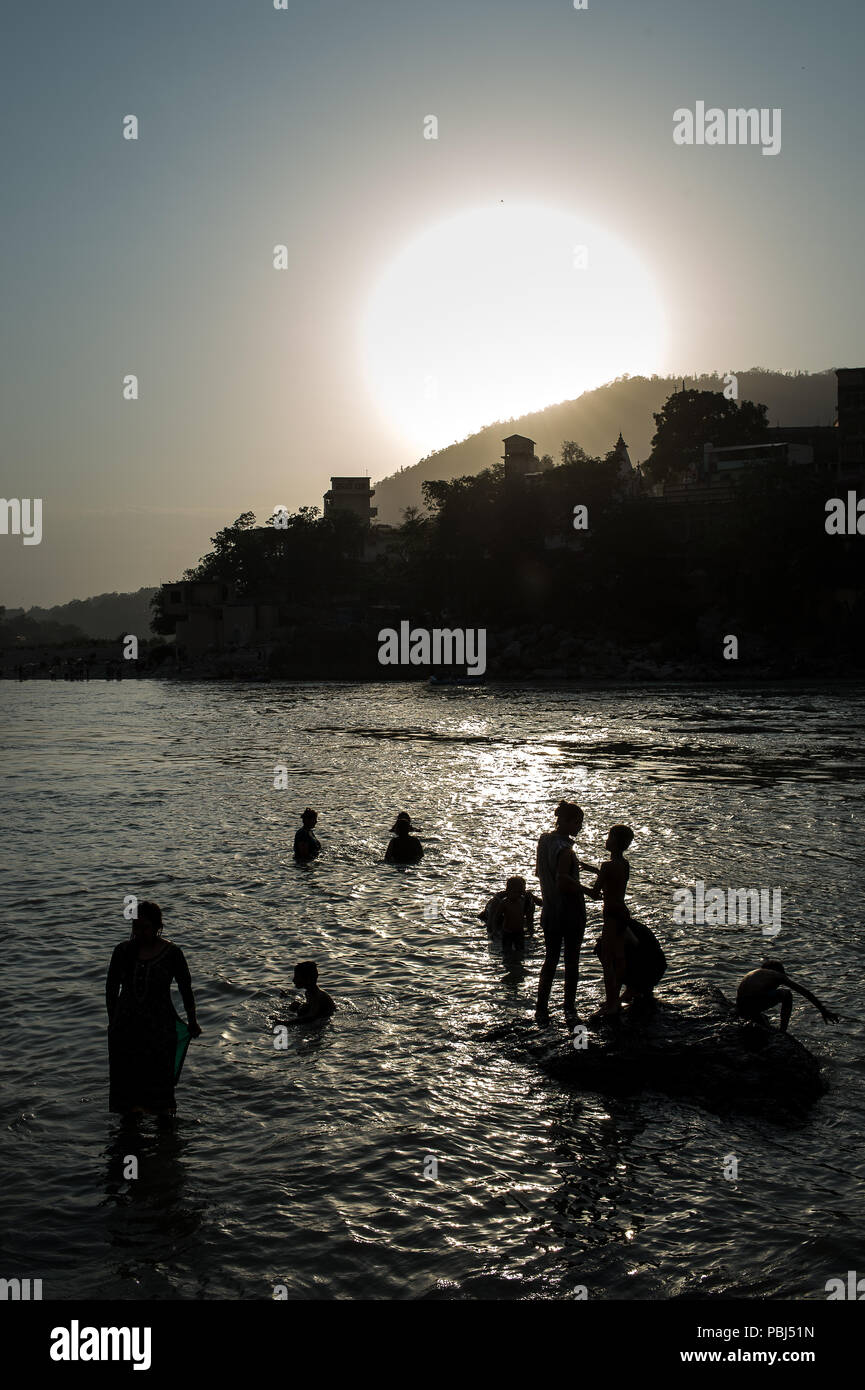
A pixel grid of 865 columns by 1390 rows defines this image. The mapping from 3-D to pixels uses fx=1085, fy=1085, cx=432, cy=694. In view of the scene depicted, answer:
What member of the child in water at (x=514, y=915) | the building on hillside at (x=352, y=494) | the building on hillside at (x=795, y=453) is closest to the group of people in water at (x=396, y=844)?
the child in water at (x=514, y=915)

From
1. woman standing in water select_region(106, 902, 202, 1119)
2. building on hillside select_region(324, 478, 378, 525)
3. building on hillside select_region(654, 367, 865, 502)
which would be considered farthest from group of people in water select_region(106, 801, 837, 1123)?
building on hillside select_region(324, 478, 378, 525)

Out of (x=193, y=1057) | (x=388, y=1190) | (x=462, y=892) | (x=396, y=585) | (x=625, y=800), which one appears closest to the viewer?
(x=388, y=1190)

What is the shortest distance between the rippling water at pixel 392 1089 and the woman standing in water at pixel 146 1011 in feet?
2.01

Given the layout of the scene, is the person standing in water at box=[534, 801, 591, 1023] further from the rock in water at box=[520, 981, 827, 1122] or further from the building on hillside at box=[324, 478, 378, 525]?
the building on hillside at box=[324, 478, 378, 525]

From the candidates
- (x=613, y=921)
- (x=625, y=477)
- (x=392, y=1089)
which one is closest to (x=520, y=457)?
(x=625, y=477)

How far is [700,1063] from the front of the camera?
10.3m

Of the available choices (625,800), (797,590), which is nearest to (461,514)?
(797,590)

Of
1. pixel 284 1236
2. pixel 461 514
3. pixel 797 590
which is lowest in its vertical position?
pixel 284 1236

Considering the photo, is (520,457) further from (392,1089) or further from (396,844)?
(392,1089)

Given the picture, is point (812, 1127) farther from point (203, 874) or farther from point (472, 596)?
point (472, 596)

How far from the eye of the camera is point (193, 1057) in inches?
447

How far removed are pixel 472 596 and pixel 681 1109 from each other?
103 metres

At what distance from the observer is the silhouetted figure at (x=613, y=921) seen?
11281 millimetres

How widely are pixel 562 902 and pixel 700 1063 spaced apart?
6.77ft
